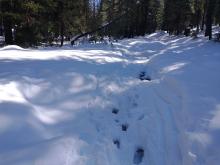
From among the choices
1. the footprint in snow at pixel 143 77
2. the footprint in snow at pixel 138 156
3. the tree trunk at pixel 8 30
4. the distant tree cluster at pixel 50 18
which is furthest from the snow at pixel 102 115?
the tree trunk at pixel 8 30

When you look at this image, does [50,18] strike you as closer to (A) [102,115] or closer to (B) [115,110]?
(B) [115,110]

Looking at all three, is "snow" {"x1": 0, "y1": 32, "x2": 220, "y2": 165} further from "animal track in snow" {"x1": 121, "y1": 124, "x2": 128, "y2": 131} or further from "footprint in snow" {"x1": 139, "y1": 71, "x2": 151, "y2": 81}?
"footprint in snow" {"x1": 139, "y1": 71, "x2": 151, "y2": 81}

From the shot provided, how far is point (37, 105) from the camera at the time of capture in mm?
7770

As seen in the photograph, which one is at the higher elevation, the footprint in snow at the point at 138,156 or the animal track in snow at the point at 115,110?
the animal track in snow at the point at 115,110

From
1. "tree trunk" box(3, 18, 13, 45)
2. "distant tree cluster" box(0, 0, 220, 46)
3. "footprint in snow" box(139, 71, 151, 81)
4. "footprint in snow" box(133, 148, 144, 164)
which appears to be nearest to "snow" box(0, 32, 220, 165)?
"footprint in snow" box(133, 148, 144, 164)

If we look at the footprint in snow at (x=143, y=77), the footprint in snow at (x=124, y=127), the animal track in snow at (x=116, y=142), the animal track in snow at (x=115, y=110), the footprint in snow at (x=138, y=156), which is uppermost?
the footprint in snow at (x=143, y=77)

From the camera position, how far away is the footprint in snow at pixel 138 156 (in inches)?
262

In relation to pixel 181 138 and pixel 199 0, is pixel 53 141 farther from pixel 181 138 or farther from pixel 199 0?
pixel 199 0

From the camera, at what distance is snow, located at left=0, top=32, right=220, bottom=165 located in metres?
6.26

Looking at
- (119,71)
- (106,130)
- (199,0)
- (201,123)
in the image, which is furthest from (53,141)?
(199,0)

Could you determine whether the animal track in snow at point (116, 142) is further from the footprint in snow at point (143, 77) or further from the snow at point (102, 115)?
the footprint in snow at point (143, 77)

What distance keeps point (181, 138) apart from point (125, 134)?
4.08 ft

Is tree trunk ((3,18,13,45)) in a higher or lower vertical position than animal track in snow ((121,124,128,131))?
higher

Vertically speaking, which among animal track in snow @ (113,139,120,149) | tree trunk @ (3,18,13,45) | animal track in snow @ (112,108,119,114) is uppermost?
tree trunk @ (3,18,13,45)
